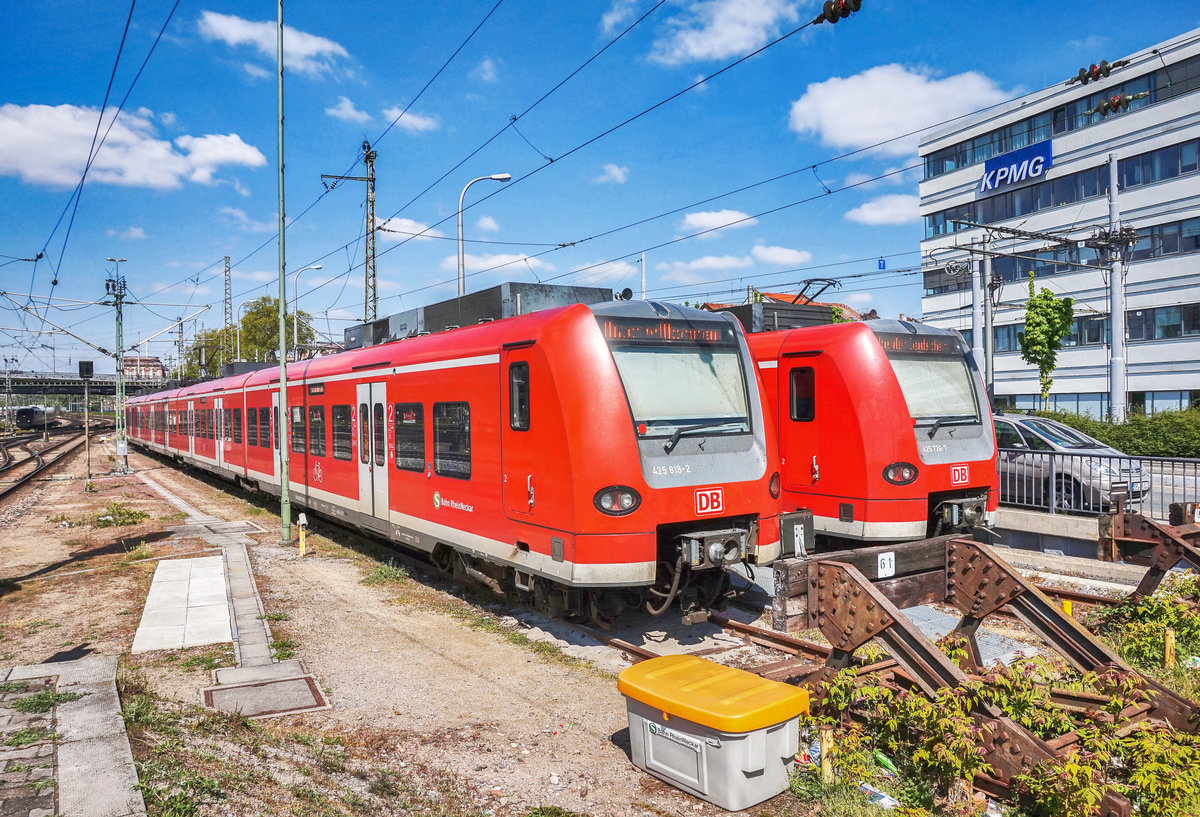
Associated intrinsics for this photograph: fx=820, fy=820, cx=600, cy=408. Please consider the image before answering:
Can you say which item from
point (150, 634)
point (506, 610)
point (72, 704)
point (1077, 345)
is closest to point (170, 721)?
point (72, 704)

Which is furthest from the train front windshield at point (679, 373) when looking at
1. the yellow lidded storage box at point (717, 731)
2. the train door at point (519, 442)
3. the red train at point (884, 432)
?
the yellow lidded storage box at point (717, 731)

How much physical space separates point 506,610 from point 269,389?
32.4 feet

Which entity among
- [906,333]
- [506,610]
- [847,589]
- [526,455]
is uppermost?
[906,333]

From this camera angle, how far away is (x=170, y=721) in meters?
5.79

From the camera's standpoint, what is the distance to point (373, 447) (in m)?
11.5

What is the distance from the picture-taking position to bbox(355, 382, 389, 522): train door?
36.7 ft

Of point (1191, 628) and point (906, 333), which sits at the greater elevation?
point (906, 333)

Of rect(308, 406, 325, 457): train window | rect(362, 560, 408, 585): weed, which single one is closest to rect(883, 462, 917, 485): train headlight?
rect(362, 560, 408, 585): weed

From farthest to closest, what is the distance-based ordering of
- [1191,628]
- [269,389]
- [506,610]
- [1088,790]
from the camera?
1. [269,389]
2. [506,610]
3. [1191,628]
4. [1088,790]

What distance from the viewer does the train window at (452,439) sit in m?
8.88

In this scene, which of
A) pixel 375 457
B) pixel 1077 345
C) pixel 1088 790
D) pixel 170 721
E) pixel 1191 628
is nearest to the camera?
pixel 1088 790

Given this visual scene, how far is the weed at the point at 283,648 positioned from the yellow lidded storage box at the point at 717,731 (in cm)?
395

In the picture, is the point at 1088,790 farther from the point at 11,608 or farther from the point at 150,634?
the point at 11,608

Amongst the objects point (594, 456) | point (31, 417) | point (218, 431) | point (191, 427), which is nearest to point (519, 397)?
point (594, 456)
